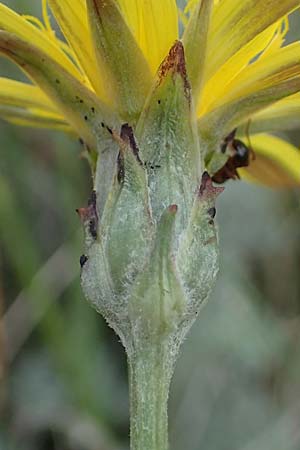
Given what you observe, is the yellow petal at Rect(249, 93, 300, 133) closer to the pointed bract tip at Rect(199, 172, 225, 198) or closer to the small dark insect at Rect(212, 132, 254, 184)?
the small dark insect at Rect(212, 132, 254, 184)

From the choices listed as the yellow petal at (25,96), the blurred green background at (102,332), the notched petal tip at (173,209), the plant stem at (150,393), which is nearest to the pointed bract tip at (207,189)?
the notched petal tip at (173,209)

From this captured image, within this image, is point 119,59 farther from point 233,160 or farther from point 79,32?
point 233,160

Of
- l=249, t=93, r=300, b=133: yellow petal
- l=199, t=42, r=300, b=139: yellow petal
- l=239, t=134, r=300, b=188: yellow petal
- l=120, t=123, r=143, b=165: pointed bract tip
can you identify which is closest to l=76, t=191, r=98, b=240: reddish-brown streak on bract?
l=120, t=123, r=143, b=165: pointed bract tip

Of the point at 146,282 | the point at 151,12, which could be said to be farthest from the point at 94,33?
the point at 146,282

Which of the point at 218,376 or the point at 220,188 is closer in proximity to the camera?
the point at 220,188

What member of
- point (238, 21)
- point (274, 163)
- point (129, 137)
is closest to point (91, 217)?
point (129, 137)

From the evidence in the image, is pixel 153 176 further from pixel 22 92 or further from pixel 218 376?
pixel 218 376
